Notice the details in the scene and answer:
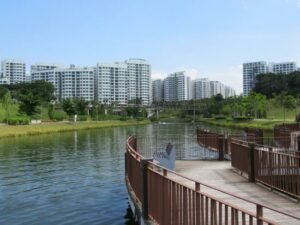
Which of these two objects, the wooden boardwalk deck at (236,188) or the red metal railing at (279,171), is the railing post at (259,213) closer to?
the wooden boardwalk deck at (236,188)

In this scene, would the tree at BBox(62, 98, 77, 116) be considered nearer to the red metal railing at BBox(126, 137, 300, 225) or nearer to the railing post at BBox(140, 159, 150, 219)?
the railing post at BBox(140, 159, 150, 219)

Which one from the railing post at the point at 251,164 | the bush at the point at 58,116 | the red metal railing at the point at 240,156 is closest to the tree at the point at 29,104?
the bush at the point at 58,116

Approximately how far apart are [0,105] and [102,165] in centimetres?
9218

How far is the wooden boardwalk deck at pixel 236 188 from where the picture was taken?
950cm

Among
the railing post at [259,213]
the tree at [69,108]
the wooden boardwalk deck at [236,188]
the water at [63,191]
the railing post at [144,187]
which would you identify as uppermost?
the tree at [69,108]

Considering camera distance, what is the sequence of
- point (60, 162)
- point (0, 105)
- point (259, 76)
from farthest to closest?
point (259, 76) < point (0, 105) < point (60, 162)

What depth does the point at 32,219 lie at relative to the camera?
43.7ft

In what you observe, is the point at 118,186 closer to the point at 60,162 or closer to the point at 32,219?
the point at 32,219

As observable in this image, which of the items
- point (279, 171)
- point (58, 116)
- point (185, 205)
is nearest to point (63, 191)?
point (279, 171)

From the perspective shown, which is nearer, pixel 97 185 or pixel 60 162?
pixel 97 185

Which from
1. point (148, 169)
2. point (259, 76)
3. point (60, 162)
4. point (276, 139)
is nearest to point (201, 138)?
point (276, 139)

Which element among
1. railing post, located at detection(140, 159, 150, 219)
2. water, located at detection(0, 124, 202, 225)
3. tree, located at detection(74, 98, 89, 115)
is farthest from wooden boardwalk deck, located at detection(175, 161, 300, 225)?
tree, located at detection(74, 98, 89, 115)

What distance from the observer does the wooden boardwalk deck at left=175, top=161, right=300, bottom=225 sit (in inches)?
374

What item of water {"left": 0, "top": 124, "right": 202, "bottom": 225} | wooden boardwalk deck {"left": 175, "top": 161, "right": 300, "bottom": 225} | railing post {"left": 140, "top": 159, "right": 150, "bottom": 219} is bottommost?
water {"left": 0, "top": 124, "right": 202, "bottom": 225}
